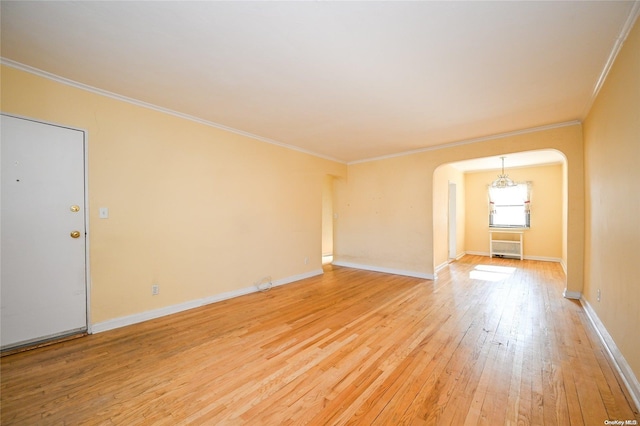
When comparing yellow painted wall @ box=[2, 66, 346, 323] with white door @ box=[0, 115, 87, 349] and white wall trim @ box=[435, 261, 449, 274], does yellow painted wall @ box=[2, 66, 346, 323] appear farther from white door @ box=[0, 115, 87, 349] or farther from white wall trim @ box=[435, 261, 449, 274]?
white wall trim @ box=[435, 261, 449, 274]

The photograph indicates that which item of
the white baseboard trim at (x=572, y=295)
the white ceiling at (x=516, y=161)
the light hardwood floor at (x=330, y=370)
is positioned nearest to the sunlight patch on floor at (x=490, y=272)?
the white baseboard trim at (x=572, y=295)

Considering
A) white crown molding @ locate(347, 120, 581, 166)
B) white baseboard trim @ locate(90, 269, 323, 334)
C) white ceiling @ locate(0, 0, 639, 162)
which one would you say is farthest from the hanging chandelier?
white baseboard trim @ locate(90, 269, 323, 334)

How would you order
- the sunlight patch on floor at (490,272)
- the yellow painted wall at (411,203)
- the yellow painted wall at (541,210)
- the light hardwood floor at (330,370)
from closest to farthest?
the light hardwood floor at (330,370), the yellow painted wall at (411,203), the sunlight patch on floor at (490,272), the yellow painted wall at (541,210)

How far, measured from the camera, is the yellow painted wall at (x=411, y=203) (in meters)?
3.65

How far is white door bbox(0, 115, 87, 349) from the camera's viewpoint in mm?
2256

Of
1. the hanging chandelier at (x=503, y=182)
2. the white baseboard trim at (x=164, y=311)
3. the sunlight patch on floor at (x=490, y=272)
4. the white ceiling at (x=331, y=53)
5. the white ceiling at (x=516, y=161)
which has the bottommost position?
the sunlight patch on floor at (x=490, y=272)

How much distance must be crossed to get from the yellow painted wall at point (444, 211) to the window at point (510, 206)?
86 centimetres

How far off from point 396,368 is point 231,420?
1.30m

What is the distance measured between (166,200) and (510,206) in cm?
867

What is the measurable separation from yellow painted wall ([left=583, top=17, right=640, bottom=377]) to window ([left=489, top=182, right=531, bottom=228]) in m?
4.71

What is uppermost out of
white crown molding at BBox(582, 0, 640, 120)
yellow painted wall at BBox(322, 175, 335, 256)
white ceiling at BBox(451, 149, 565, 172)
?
white crown molding at BBox(582, 0, 640, 120)

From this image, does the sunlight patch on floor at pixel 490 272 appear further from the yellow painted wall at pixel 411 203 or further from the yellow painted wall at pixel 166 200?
the yellow painted wall at pixel 166 200

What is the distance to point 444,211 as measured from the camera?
5.92 metres

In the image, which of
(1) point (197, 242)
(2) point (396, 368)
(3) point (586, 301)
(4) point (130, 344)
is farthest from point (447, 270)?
(4) point (130, 344)
